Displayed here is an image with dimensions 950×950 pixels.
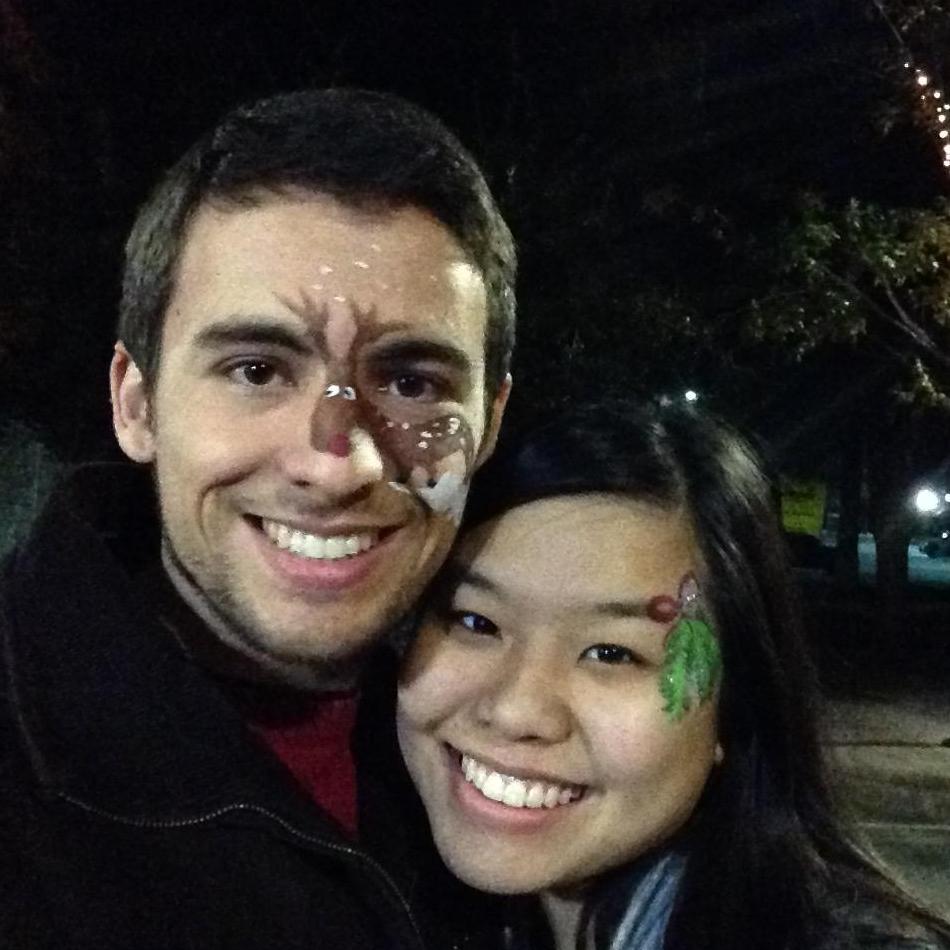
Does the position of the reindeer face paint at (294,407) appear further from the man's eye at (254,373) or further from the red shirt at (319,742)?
the red shirt at (319,742)

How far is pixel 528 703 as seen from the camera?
2.27 meters

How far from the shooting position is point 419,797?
8.03ft

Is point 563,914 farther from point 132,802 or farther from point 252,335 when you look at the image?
point 252,335

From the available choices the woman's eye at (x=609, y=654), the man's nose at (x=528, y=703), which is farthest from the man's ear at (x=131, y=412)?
the woman's eye at (x=609, y=654)

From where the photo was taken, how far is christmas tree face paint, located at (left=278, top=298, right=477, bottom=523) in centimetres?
204

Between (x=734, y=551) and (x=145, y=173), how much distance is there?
7779 mm

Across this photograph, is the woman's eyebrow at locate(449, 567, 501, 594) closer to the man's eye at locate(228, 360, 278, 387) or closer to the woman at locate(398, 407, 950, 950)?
the woman at locate(398, 407, 950, 950)

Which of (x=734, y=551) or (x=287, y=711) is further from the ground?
(x=734, y=551)

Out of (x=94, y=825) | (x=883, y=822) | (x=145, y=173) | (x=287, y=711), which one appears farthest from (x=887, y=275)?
(x=94, y=825)

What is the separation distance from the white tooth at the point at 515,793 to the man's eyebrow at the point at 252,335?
0.89 meters

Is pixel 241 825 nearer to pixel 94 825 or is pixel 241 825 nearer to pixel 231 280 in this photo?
pixel 94 825

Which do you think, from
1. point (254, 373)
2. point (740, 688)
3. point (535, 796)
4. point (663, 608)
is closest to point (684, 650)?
point (663, 608)

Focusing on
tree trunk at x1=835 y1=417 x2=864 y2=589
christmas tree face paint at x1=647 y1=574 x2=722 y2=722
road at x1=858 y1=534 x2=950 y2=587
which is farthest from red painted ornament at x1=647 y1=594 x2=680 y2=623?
road at x1=858 y1=534 x2=950 y2=587

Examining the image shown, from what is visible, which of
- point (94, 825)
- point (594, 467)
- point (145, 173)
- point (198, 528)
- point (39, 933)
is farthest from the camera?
point (145, 173)
